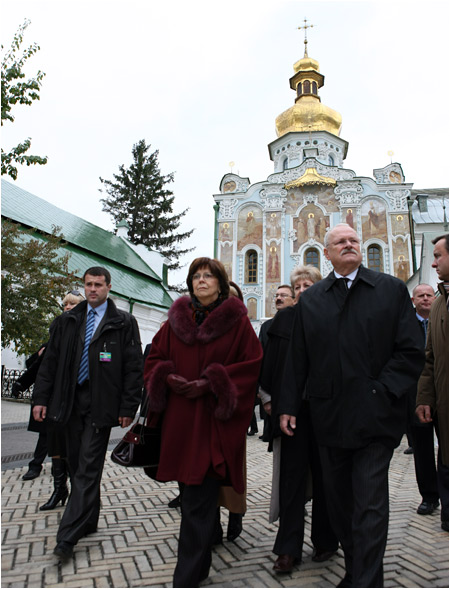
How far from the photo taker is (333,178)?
30.1 meters

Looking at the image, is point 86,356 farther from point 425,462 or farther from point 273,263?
point 273,263

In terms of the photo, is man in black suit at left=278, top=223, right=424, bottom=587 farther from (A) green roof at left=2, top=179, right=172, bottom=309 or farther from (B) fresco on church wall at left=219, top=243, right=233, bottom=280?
(B) fresco on church wall at left=219, top=243, right=233, bottom=280

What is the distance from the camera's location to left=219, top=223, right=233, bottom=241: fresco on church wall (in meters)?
30.4

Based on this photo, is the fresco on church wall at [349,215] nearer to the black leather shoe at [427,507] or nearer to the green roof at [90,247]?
the green roof at [90,247]

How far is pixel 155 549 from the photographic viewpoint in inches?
137

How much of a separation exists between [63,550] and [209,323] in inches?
73.5

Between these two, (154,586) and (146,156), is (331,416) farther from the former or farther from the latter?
(146,156)

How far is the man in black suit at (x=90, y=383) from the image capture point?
12.0 ft

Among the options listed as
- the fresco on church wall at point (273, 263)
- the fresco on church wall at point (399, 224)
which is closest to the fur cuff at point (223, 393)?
the fresco on church wall at point (273, 263)

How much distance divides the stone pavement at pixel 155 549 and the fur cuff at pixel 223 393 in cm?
103

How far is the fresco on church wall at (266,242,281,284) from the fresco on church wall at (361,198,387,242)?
5412 millimetres

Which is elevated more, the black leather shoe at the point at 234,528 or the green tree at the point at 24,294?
the green tree at the point at 24,294

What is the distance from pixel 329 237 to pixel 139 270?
2405cm

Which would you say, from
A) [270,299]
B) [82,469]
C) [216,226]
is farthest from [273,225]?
[82,469]
